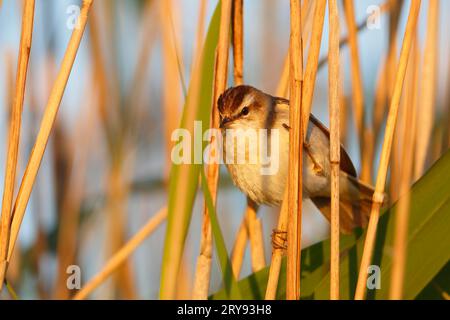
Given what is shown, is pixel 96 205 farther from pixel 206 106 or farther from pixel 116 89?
pixel 206 106

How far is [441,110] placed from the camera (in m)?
2.89

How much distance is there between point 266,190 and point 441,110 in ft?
2.94

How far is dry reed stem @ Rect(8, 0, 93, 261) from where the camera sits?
5.89ft

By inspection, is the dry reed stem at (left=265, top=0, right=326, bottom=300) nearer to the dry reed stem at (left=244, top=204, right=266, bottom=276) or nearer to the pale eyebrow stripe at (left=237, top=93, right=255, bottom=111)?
the dry reed stem at (left=244, top=204, right=266, bottom=276)

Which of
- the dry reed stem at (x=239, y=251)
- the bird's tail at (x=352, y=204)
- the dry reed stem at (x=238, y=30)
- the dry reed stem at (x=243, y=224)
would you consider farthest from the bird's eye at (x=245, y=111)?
the bird's tail at (x=352, y=204)

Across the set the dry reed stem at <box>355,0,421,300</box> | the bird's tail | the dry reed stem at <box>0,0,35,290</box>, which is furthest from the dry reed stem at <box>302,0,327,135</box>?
the bird's tail

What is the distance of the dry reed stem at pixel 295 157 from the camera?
1.72 meters

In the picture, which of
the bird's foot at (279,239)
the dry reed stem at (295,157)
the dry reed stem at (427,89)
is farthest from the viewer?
the dry reed stem at (427,89)

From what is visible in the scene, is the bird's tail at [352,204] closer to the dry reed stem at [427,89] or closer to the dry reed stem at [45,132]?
the dry reed stem at [427,89]

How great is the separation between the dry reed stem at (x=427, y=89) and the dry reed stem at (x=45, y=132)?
118 centimetres

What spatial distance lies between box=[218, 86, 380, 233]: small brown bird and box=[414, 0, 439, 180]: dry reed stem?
395mm

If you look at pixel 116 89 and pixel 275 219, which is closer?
pixel 116 89

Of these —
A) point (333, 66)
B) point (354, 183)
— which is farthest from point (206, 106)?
point (354, 183)

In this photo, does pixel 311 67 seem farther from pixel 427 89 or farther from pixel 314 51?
pixel 427 89
